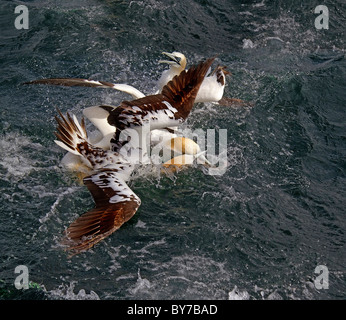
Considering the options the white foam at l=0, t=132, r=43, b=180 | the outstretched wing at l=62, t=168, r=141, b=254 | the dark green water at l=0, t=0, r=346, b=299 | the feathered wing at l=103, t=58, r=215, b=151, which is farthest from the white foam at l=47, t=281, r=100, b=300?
the feathered wing at l=103, t=58, r=215, b=151

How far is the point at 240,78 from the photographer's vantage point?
8695mm

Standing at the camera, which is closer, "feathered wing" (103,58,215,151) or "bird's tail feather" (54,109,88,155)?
"feathered wing" (103,58,215,151)

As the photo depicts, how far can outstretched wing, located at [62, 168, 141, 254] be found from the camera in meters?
5.43

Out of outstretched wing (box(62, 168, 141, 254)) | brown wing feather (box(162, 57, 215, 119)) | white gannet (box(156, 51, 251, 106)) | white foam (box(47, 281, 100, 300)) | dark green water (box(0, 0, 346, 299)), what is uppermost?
brown wing feather (box(162, 57, 215, 119))

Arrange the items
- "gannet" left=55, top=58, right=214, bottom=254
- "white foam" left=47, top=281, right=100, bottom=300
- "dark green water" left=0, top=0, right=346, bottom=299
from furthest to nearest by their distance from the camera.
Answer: "gannet" left=55, top=58, right=214, bottom=254 → "dark green water" left=0, top=0, right=346, bottom=299 → "white foam" left=47, top=281, right=100, bottom=300

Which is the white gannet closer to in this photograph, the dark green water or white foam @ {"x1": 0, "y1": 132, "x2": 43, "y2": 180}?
the dark green water

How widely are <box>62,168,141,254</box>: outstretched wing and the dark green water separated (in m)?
0.41

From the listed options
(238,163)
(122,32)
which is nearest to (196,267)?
(238,163)

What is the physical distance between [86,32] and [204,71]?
3.81m

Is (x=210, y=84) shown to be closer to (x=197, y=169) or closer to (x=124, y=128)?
(x=197, y=169)

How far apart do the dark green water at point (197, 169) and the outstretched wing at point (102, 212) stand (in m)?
0.41

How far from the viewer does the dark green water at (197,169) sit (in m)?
5.73

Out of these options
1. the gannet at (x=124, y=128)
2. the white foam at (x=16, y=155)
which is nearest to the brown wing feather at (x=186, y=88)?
the gannet at (x=124, y=128)

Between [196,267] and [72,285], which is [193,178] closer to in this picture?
[196,267]
